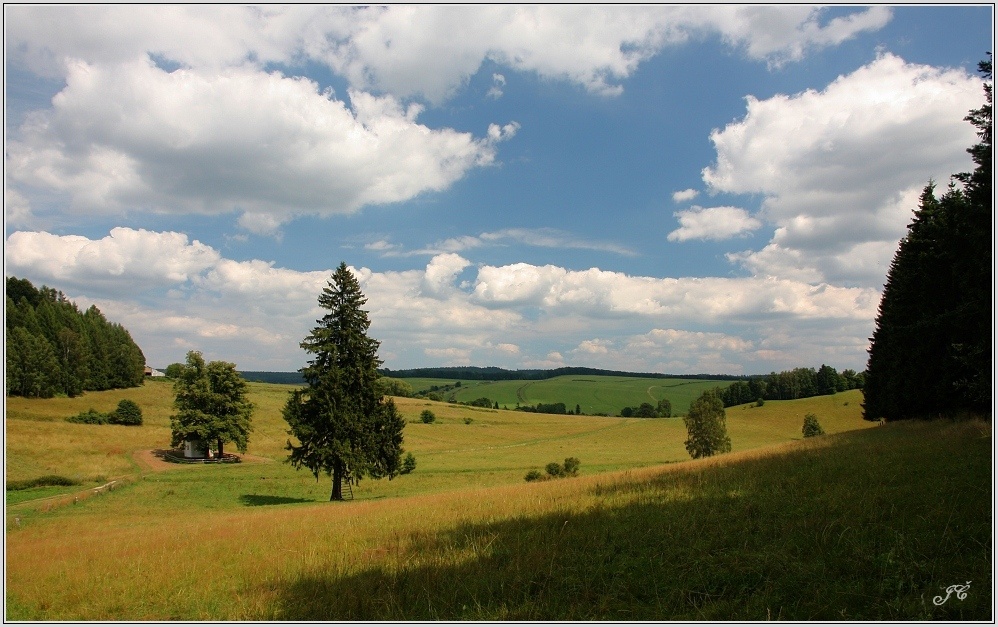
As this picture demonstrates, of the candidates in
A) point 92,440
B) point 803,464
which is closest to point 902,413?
point 803,464

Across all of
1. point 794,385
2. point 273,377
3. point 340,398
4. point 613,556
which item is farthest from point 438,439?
point 273,377

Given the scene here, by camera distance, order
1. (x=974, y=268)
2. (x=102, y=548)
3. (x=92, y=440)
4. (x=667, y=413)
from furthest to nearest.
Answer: (x=667, y=413) → (x=92, y=440) → (x=974, y=268) → (x=102, y=548)

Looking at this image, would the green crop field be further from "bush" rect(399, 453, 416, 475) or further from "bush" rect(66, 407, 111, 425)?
"bush" rect(399, 453, 416, 475)

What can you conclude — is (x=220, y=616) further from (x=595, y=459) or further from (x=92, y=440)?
(x=92, y=440)

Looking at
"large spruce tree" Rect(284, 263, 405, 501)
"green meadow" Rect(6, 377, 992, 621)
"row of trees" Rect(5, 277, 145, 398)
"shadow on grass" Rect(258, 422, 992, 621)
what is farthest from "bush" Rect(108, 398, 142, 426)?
"shadow on grass" Rect(258, 422, 992, 621)

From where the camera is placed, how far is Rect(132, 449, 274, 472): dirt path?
48.0m

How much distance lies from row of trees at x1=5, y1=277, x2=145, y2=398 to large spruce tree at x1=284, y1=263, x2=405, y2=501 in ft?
216

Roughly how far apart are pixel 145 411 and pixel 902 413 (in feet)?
321

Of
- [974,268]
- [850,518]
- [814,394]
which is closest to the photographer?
[850,518]

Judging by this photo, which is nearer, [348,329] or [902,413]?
[348,329]

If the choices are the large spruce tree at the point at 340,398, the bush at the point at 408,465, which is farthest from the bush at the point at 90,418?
the large spruce tree at the point at 340,398

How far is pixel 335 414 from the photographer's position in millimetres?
27516

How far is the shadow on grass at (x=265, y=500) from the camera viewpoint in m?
30.7

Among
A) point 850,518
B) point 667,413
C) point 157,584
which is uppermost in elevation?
point 850,518
